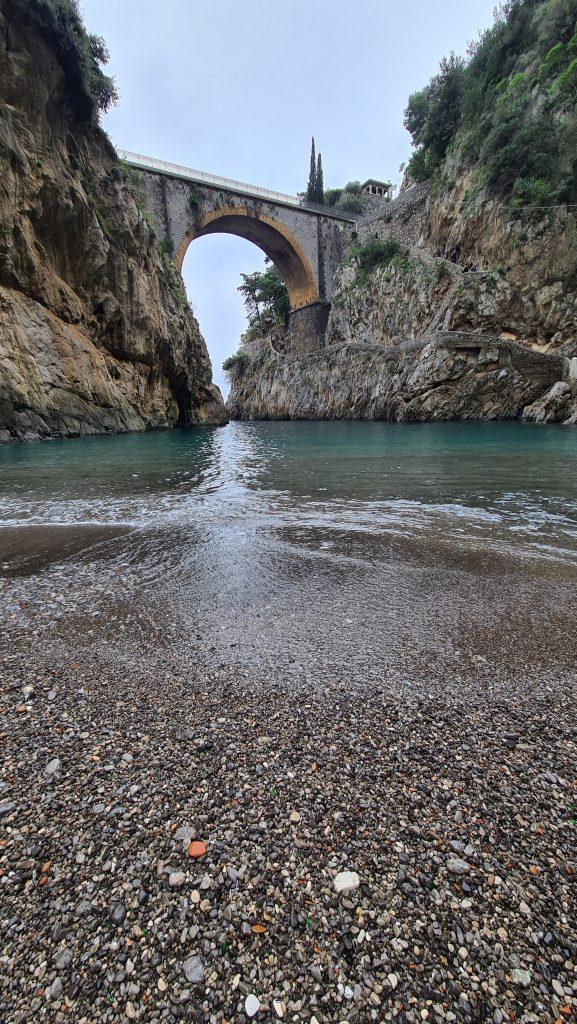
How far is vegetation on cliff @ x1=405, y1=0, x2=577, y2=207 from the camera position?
2308 cm

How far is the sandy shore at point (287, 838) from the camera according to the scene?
1.09m

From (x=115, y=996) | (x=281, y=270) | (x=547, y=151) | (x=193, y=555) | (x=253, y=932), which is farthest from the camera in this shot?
(x=281, y=270)

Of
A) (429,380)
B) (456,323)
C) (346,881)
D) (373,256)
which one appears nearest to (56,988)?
(346,881)

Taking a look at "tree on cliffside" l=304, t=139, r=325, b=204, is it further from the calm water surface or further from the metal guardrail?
the calm water surface

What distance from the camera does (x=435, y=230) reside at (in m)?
32.8

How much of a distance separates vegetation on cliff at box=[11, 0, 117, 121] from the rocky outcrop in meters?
22.4

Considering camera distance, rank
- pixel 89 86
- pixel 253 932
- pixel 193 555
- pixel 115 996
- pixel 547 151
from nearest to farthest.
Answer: pixel 115 996
pixel 253 932
pixel 193 555
pixel 89 86
pixel 547 151

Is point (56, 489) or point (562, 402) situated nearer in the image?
point (56, 489)

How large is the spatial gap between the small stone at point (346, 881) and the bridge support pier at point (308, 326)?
4492 centimetres

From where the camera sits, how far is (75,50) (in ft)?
57.8

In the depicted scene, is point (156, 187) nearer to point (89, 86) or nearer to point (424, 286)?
point (89, 86)

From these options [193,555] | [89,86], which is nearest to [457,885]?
[193,555]

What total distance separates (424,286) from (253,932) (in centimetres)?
3687

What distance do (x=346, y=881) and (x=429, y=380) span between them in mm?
29278
